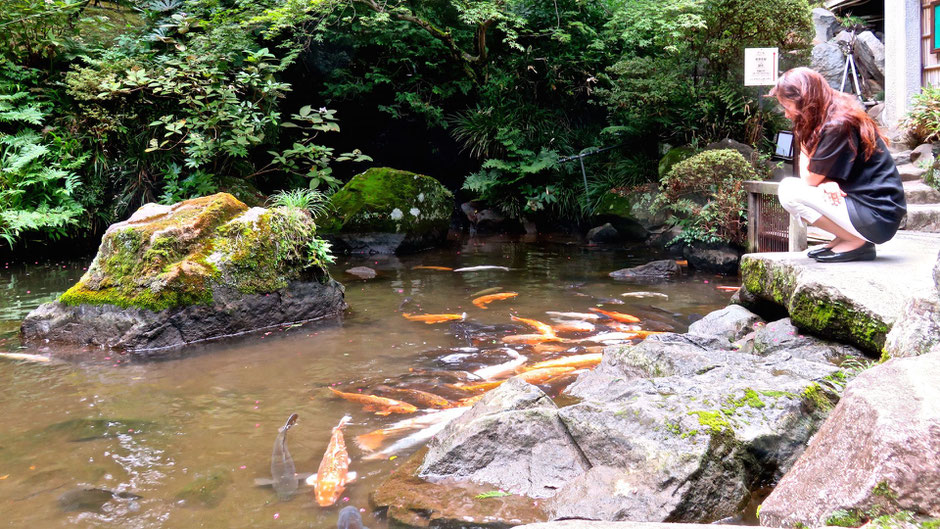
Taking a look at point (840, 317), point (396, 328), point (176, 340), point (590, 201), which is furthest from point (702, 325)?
point (590, 201)

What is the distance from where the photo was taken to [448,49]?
582 inches

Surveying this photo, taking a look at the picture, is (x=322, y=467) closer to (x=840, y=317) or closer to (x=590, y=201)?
(x=840, y=317)

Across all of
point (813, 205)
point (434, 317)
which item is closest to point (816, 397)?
point (813, 205)

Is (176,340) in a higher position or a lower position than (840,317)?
lower

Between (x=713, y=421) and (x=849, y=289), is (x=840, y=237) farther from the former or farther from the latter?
(x=713, y=421)

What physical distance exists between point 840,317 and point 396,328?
4.31 meters

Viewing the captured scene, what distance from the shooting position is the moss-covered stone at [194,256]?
700 centimetres

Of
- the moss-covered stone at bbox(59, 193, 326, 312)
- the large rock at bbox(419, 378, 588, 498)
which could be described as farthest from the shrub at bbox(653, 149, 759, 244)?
the large rock at bbox(419, 378, 588, 498)

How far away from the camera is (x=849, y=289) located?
189 inches

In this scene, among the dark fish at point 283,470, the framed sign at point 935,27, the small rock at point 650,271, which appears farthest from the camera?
the framed sign at point 935,27

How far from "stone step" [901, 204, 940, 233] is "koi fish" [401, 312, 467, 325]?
5.67 m

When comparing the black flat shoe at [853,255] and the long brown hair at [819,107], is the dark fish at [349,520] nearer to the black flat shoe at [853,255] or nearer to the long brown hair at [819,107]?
the long brown hair at [819,107]

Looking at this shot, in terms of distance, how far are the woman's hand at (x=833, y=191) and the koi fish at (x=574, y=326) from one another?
262 cm

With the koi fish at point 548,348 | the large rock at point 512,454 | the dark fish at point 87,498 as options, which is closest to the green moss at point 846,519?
the large rock at point 512,454
